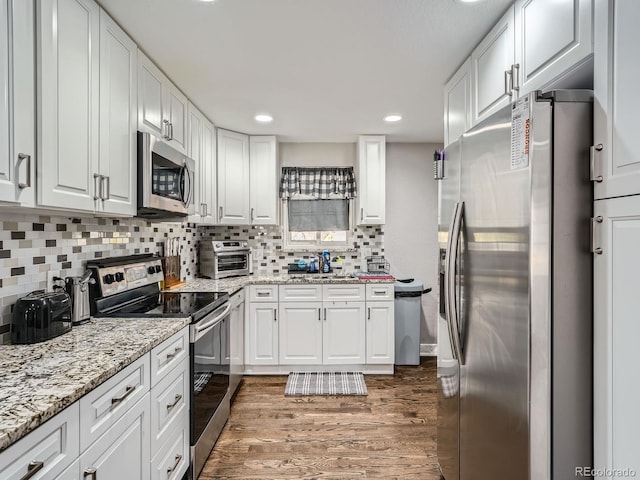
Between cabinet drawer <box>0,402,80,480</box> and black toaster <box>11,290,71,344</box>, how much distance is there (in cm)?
59

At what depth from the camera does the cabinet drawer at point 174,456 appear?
5.08 feet

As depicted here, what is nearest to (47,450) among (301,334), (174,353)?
(174,353)

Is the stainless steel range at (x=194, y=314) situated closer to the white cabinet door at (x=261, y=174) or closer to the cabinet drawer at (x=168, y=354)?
the cabinet drawer at (x=168, y=354)

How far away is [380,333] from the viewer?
3.46 metres

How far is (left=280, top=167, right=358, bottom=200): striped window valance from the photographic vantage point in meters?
4.03

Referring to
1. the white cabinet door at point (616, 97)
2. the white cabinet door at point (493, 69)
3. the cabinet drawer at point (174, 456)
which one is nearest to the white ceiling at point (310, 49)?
the white cabinet door at point (493, 69)

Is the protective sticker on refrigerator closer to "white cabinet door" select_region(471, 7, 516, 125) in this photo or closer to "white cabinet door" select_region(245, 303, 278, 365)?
"white cabinet door" select_region(471, 7, 516, 125)

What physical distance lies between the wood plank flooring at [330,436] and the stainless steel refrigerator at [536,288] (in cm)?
87

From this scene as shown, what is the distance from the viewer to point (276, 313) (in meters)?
3.44

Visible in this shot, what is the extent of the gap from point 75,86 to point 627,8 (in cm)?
187

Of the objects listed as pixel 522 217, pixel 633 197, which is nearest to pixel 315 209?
pixel 522 217

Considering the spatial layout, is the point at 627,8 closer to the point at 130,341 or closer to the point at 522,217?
the point at 522,217

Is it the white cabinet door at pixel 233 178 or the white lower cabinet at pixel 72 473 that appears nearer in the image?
the white lower cabinet at pixel 72 473

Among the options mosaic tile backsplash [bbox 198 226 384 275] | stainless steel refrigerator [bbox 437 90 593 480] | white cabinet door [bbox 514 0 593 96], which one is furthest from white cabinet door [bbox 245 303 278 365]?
white cabinet door [bbox 514 0 593 96]
